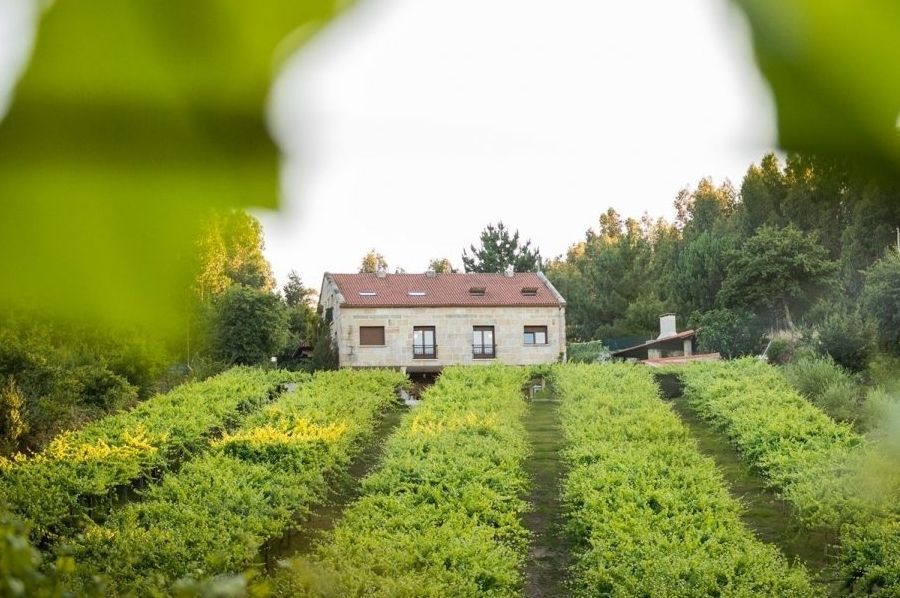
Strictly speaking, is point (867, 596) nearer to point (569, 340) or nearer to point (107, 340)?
point (107, 340)

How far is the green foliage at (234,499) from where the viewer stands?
244 inches

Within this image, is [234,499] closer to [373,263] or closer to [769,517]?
[769,517]

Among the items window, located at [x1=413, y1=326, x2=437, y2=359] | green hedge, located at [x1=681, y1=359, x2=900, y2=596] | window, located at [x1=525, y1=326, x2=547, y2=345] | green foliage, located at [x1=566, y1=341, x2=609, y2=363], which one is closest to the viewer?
green hedge, located at [x1=681, y1=359, x2=900, y2=596]

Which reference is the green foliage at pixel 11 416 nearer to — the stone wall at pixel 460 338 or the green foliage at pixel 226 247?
the stone wall at pixel 460 338

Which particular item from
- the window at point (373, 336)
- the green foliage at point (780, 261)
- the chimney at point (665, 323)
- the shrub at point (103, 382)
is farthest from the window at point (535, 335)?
the shrub at point (103, 382)

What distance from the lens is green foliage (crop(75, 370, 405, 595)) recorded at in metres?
6.21

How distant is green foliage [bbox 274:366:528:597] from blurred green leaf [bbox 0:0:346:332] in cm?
329

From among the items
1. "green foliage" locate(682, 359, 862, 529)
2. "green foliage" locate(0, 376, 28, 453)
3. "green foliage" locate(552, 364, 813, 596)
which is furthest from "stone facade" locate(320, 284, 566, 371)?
"green foliage" locate(0, 376, 28, 453)

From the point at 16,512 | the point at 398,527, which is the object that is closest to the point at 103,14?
the point at 398,527

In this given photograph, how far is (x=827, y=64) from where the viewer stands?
0.91 ft

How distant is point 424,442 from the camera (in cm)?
989

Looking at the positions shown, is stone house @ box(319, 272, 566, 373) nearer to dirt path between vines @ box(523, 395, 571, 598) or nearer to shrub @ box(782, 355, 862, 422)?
dirt path between vines @ box(523, 395, 571, 598)

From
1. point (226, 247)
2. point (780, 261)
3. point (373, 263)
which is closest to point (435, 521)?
point (780, 261)

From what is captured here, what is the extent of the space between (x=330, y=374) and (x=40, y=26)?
49.3 ft
